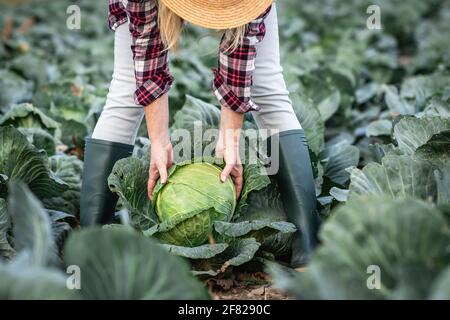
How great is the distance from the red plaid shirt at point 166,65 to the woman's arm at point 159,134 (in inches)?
1.9

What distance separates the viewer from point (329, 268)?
1947 mm

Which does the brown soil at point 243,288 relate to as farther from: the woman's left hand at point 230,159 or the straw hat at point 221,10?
the straw hat at point 221,10

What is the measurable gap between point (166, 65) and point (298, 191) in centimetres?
81

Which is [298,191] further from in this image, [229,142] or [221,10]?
[221,10]

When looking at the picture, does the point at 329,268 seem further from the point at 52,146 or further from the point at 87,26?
the point at 87,26

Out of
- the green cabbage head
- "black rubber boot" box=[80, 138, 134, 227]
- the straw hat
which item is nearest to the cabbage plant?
the green cabbage head

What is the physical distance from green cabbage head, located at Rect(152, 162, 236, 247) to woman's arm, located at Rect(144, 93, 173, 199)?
66 millimetres

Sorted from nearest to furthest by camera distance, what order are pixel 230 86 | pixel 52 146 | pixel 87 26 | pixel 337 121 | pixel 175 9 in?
pixel 175 9 → pixel 230 86 → pixel 52 146 → pixel 337 121 → pixel 87 26

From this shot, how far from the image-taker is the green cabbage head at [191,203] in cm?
310

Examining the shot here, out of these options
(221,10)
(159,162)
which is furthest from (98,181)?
(221,10)

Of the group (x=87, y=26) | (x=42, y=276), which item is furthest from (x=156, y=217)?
(x=87, y=26)

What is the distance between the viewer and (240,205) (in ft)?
11.2

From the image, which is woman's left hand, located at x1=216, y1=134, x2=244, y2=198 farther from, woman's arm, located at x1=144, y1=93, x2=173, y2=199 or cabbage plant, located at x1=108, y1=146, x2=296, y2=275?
woman's arm, located at x1=144, y1=93, x2=173, y2=199

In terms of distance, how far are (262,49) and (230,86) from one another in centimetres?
32
